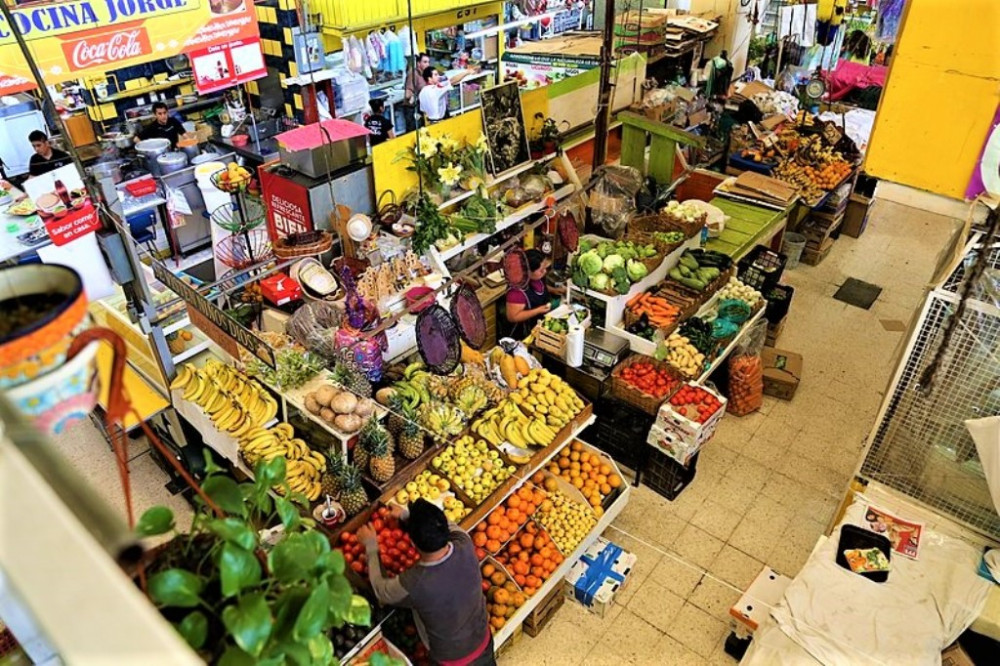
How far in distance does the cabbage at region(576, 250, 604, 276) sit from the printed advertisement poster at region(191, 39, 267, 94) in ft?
14.9

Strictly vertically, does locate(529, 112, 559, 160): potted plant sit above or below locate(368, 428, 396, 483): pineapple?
above

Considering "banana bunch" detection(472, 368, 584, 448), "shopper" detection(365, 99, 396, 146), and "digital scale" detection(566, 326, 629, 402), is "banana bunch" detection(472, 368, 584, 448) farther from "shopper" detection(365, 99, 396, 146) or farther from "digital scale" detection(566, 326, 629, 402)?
"shopper" detection(365, 99, 396, 146)

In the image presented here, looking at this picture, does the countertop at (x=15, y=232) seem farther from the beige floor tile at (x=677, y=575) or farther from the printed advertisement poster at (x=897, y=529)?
the printed advertisement poster at (x=897, y=529)

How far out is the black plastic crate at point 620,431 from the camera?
5891 millimetres

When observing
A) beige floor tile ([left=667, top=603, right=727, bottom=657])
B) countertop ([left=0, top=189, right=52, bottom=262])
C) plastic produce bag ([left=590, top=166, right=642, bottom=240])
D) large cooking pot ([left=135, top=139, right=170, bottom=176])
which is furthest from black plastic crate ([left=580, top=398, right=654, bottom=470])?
large cooking pot ([left=135, top=139, right=170, bottom=176])

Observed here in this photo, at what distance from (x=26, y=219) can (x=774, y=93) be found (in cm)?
1075

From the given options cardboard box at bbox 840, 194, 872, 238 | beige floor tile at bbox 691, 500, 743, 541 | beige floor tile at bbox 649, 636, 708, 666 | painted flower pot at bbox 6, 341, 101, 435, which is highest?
painted flower pot at bbox 6, 341, 101, 435

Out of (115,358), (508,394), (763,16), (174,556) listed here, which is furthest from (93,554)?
(763,16)

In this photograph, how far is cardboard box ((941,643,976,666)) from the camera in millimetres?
3861

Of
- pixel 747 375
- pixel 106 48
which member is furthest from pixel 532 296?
pixel 106 48

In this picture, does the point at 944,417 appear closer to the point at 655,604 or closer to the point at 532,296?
the point at 655,604

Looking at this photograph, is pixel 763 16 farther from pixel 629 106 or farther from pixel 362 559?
pixel 362 559

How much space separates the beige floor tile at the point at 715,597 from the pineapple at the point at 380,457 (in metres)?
2.52

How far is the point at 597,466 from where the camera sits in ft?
18.1
